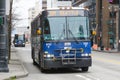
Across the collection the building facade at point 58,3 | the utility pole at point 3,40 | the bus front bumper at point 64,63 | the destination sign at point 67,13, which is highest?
the building facade at point 58,3

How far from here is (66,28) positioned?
881 inches

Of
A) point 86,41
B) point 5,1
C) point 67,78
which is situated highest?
point 5,1

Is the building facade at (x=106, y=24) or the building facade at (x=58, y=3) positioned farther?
the building facade at (x=58, y=3)

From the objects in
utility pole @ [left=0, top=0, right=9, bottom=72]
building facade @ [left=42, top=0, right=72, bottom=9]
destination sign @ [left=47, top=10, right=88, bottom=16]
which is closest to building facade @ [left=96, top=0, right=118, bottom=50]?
destination sign @ [left=47, top=10, right=88, bottom=16]

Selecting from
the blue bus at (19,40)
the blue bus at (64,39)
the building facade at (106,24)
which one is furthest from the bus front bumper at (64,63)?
the blue bus at (19,40)

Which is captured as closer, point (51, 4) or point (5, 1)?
point (5, 1)

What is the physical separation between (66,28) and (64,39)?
0.57m

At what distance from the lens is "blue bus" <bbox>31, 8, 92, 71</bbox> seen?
22.1 metres

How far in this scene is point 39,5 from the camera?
196m

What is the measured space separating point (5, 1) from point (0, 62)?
296 cm

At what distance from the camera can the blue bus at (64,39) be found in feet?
72.6

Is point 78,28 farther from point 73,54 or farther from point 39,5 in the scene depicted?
point 39,5

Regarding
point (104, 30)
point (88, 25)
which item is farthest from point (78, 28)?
point (104, 30)

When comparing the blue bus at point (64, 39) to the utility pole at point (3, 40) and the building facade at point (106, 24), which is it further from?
the building facade at point (106, 24)
